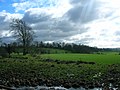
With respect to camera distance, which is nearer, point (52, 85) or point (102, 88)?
point (102, 88)

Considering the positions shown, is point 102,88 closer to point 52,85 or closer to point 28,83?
point 52,85

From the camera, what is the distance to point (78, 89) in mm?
23250

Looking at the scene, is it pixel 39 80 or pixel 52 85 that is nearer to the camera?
pixel 52 85

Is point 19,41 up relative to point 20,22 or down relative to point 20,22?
down

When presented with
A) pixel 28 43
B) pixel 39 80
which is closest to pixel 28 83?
pixel 39 80

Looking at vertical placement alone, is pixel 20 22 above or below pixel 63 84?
above

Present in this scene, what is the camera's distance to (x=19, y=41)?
350 feet

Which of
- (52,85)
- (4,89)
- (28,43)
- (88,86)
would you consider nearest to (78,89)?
(88,86)

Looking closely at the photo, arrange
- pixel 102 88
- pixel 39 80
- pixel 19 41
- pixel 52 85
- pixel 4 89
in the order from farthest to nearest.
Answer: pixel 19 41
pixel 39 80
pixel 52 85
pixel 102 88
pixel 4 89

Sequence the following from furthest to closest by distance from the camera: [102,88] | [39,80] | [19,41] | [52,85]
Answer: [19,41] → [39,80] → [52,85] → [102,88]

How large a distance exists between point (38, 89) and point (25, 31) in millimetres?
85910

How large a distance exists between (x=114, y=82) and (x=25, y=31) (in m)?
84.3

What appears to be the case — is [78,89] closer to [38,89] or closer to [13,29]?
[38,89]

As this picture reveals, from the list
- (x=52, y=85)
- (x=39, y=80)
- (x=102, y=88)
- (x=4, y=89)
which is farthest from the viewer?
(x=39, y=80)
